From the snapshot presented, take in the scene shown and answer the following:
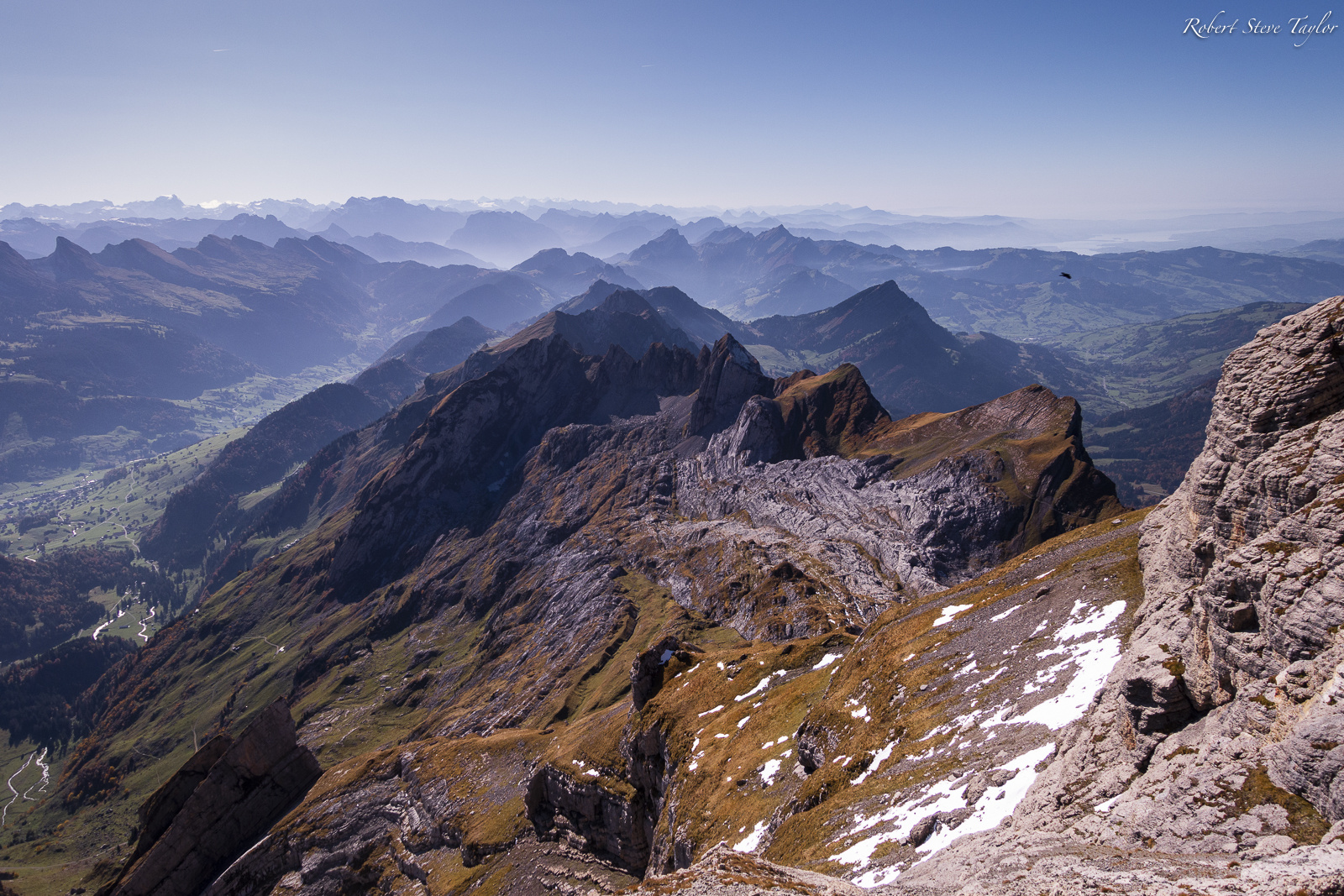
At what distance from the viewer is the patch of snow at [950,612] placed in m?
56.8

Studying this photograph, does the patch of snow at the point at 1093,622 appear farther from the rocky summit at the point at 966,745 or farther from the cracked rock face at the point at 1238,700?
the cracked rock face at the point at 1238,700

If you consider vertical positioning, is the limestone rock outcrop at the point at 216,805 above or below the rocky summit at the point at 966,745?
below

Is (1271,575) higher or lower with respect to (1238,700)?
higher

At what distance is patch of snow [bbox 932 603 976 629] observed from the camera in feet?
186

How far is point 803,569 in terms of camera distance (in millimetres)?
145250

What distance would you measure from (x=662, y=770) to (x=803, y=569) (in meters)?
88.8

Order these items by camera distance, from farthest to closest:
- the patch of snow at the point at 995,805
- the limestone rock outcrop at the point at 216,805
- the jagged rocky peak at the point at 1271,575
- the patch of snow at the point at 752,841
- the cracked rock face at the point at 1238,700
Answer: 1. the limestone rock outcrop at the point at 216,805
2. the patch of snow at the point at 752,841
3. the patch of snow at the point at 995,805
4. the jagged rocky peak at the point at 1271,575
5. the cracked rock face at the point at 1238,700

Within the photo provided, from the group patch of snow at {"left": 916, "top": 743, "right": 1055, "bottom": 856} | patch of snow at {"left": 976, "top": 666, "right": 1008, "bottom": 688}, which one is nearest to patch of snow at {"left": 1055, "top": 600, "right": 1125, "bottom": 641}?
patch of snow at {"left": 976, "top": 666, "right": 1008, "bottom": 688}

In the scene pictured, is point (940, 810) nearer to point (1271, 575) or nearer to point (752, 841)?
point (752, 841)

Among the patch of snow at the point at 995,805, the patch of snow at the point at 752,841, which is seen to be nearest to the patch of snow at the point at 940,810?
the patch of snow at the point at 995,805

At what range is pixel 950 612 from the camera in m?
58.3

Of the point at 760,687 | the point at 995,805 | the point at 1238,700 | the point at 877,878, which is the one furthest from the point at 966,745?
the point at 760,687

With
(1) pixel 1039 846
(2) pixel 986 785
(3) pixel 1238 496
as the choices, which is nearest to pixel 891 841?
→ (2) pixel 986 785

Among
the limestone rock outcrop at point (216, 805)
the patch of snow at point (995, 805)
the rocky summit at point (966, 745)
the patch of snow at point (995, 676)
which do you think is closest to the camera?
the rocky summit at point (966, 745)
